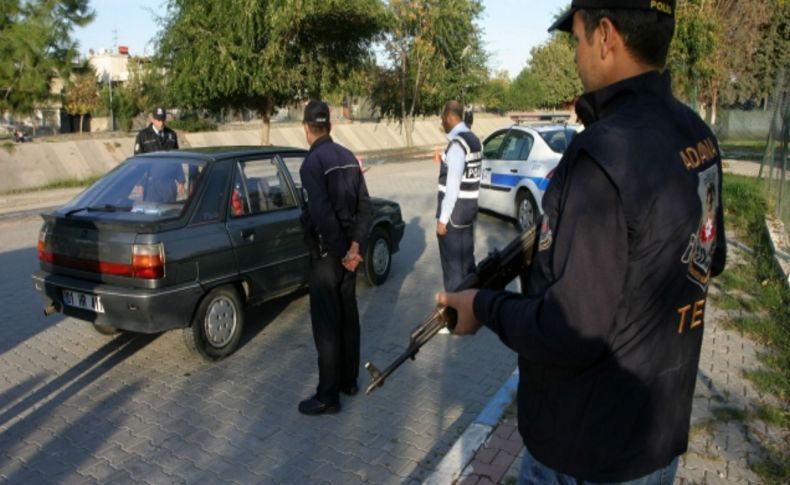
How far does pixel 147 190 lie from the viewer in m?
5.61

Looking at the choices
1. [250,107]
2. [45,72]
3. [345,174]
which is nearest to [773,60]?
[250,107]

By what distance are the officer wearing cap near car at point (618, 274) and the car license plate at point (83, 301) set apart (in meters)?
4.12

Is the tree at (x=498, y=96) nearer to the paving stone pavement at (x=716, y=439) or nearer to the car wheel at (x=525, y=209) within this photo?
the car wheel at (x=525, y=209)

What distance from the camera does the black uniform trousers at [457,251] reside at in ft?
19.8

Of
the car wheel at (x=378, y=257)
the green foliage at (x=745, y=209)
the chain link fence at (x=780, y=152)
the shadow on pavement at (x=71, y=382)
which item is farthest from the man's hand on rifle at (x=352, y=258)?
the chain link fence at (x=780, y=152)

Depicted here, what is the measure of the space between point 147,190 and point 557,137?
6930 millimetres

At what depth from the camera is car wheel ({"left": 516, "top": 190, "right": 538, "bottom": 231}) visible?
410 inches

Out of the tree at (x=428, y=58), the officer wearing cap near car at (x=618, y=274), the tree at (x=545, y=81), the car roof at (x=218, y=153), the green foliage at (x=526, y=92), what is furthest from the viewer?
the green foliage at (x=526, y=92)

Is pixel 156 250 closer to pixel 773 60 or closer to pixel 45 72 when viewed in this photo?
pixel 45 72

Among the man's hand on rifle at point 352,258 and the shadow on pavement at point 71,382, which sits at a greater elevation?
the man's hand on rifle at point 352,258

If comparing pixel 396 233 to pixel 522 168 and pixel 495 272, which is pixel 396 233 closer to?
pixel 522 168

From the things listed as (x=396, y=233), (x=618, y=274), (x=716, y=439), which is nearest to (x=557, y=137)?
(x=396, y=233)

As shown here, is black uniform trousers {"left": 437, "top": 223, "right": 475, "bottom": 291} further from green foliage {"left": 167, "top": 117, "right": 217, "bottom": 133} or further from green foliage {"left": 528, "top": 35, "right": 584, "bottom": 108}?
green foliage {"left": 528, "top": 35, "right": 584, "bottom": 108}

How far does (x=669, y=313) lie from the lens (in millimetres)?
1629
